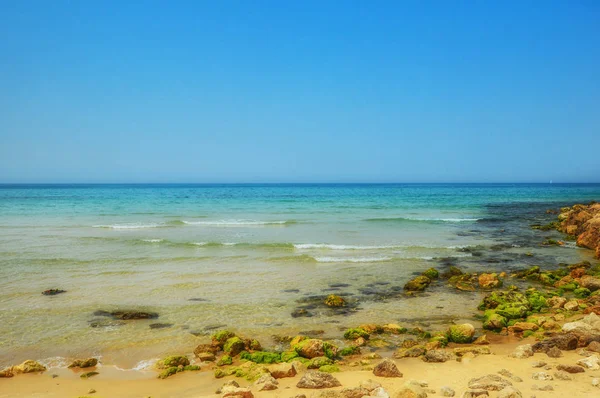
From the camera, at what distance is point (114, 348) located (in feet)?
29.9

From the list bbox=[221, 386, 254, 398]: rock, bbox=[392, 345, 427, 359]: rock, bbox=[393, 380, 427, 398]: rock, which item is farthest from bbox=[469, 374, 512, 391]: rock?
bbox=[221, 386, 254, 398]: rock

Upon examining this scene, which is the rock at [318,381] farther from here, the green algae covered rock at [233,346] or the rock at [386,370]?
the green algae covered rock at [233,346]

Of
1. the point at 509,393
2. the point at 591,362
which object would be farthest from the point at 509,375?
the point at 591,362

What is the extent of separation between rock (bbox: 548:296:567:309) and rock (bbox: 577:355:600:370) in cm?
489

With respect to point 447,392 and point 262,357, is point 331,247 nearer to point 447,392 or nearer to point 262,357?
point 262,357

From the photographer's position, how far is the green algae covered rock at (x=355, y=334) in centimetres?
929

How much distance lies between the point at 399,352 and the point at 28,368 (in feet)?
24.8

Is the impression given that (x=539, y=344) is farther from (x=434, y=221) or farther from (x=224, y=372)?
(x=434, y=221)

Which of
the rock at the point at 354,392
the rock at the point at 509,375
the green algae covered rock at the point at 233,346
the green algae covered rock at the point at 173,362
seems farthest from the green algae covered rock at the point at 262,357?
the rock at the point at 509,375

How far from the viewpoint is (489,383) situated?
608 centimetres

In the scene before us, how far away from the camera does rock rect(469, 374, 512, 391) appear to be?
596 cm

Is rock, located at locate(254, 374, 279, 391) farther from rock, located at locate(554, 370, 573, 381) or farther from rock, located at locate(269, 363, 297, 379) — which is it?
rock, located at locate(554, 370, 573, 381)

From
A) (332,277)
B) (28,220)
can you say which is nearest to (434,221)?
(332,277)

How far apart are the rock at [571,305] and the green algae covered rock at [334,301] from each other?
250 inches
